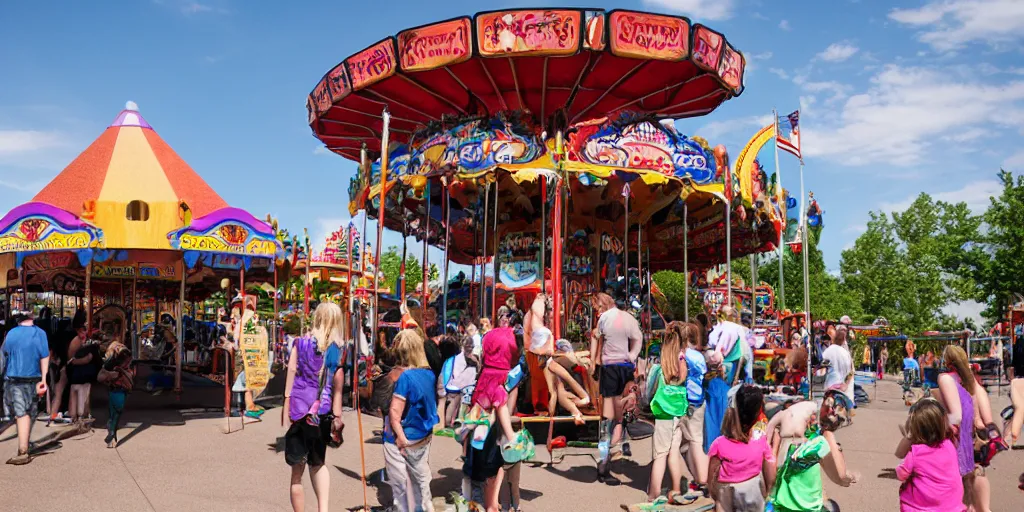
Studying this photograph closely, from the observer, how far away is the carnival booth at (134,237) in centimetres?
1230

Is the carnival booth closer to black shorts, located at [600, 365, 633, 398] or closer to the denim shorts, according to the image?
the denim shorts

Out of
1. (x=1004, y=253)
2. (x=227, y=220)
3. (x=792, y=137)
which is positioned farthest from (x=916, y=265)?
(x=227, y=220)

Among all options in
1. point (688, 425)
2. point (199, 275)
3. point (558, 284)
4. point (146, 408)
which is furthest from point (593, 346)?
point (199, 275)

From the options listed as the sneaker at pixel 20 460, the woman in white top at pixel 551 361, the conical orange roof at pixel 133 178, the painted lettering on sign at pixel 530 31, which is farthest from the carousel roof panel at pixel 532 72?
the sneaker at pixel 20 460

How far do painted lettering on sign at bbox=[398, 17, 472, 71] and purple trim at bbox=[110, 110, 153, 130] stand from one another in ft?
38.9

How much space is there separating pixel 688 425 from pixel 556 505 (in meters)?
1.33

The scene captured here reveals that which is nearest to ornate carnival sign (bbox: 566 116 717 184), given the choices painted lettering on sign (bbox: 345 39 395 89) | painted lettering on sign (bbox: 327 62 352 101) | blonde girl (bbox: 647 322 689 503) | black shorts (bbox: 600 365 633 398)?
painted lettering on sign (bbox: 345 39 395 89)

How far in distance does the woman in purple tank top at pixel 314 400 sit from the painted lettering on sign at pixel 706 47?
302 inches

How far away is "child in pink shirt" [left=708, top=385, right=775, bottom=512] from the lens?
423 centimetres

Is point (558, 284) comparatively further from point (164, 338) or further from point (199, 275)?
point (199, 275)

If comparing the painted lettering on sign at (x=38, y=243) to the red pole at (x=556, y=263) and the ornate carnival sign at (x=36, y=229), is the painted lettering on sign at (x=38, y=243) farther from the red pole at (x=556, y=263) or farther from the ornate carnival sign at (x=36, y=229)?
the red pole at (x=556, y=263)

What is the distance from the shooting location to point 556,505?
21.5 feet

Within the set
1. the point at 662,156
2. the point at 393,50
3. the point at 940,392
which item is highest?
the point at 393,50

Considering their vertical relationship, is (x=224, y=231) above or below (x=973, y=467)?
above
